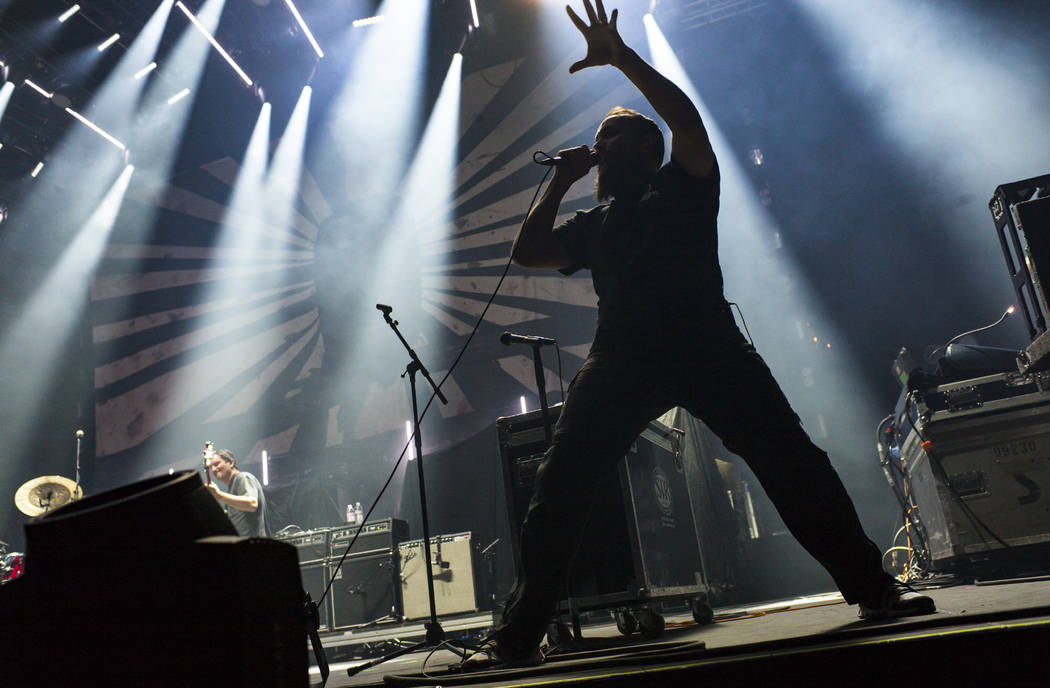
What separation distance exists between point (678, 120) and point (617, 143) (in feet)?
1.25

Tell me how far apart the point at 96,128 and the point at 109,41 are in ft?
3.88

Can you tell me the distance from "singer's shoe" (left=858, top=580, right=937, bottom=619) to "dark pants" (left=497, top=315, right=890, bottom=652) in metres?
0.02

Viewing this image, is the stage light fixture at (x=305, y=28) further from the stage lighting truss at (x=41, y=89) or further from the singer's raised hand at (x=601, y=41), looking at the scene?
the singer's raised hand at (x=601, y=41)

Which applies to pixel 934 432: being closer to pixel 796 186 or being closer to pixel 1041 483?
pixel 1041 483

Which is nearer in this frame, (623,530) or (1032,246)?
(1032,246)

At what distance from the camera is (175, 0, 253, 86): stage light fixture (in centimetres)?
686

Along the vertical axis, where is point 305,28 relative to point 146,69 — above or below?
above

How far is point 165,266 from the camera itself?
27.3ft

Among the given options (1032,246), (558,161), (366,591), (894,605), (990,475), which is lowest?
(894,605)

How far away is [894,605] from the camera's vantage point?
5.95 feet

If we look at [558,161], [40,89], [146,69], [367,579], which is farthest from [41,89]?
[558,161]

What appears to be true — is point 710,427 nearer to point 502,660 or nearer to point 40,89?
point 502,660

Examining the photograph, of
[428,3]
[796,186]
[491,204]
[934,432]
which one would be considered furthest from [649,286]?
[428,3]

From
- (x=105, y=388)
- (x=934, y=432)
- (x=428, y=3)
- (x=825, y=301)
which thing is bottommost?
(x=934, y=432)
